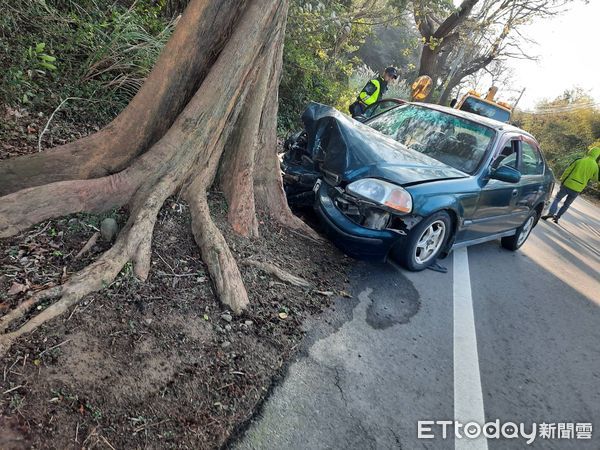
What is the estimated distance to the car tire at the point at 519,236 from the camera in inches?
262

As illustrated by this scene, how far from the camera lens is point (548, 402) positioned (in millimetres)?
3211

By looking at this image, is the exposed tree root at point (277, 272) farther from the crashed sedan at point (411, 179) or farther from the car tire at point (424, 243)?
the car tire at point (424, 243)

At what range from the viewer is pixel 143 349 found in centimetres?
247

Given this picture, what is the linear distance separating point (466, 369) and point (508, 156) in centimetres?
315

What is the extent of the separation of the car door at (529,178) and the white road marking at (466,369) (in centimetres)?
185

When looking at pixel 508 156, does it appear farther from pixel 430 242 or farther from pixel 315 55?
pixel 315 55

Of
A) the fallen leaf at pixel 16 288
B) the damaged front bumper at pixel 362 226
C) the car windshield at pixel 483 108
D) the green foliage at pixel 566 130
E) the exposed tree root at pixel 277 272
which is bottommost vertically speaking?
the fallen leaf at pixel 16 288

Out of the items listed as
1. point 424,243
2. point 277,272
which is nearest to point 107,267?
point 277,272

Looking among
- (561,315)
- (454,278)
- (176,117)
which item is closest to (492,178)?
(454,278)

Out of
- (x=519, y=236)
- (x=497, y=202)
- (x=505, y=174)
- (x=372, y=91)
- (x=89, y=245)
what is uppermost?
(x=372, y=91)

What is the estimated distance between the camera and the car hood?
442 cm

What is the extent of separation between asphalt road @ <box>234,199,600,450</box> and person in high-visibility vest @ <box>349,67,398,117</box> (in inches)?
163

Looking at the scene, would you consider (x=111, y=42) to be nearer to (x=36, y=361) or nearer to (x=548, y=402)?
(x=36, y=361)
